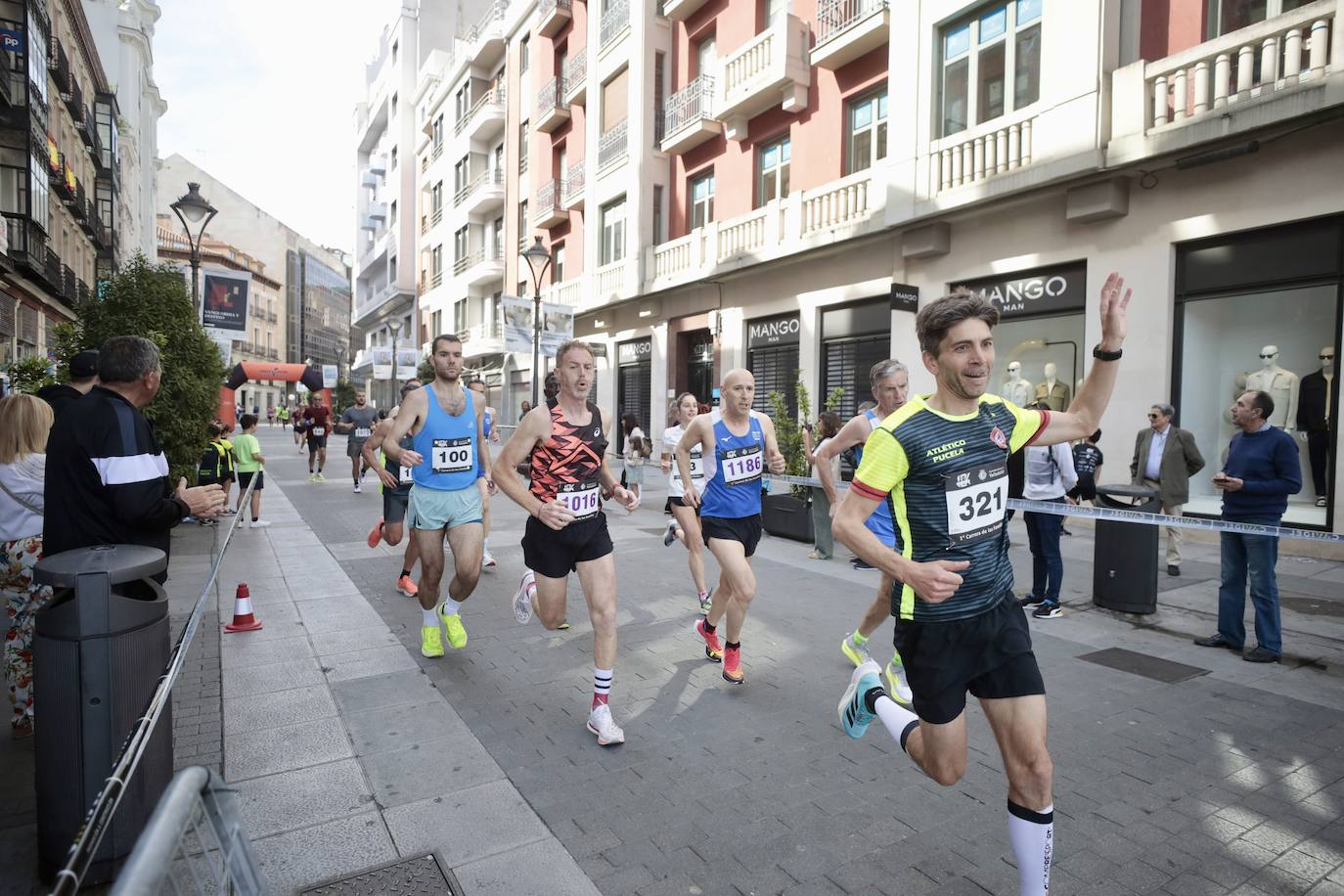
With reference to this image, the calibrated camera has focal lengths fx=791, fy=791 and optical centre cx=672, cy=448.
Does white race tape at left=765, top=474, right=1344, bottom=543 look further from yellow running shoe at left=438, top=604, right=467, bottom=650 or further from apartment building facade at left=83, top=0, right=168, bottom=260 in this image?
apartment building facade at left=83, top=0, right=168, bottom=260

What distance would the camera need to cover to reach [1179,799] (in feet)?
11.4

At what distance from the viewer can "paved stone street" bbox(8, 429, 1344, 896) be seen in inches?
116

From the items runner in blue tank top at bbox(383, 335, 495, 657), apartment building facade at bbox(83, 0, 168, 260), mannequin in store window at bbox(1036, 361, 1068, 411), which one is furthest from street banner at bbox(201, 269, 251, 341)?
apartment building facade at bbox(83, 0, 168, 260)

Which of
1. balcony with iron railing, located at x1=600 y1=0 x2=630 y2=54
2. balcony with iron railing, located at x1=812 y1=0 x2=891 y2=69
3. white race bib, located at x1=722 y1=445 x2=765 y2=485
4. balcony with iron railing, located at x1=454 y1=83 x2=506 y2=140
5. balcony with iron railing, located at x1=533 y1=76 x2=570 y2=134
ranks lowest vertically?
white race bib, located at x1=722 y1=445 x2=765 y2=485

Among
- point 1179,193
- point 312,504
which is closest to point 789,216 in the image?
point 1179,193

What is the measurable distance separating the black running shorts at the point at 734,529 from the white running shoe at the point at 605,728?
1.47m

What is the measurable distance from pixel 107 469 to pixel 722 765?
297cm

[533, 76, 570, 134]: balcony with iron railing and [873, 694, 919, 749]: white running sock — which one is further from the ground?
[533, 76, 570, 134]: balcony with iron railing

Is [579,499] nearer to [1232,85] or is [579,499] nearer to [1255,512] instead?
[1255,512]

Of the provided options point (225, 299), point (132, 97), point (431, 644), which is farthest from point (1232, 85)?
point (132, 97)

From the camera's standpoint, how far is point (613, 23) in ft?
80.8

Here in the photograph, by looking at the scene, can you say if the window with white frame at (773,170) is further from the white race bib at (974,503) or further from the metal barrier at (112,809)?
the metal barrier at (112,809)

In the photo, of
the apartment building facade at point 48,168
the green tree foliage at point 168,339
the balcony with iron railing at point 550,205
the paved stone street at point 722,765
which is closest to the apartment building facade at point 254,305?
the apartment building facade at point 48,168

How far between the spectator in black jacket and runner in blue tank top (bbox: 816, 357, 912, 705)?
12.0ft
